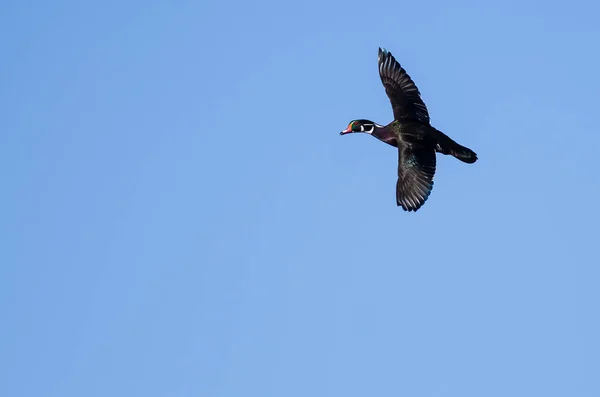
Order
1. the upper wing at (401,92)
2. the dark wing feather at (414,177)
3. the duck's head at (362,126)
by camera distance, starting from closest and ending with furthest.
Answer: the dark wing feather at (414,177), the upper wing at (401,92), the duck's head at (362,126)

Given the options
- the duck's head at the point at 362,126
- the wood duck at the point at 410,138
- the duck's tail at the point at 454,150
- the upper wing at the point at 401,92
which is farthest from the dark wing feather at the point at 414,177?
the duck's head at the point at 362,126

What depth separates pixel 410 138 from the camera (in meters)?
35.1

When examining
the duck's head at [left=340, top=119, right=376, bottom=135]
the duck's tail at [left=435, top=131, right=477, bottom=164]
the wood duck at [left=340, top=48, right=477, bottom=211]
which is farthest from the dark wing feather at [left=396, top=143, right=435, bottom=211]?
the duck's head at [left=340, top=119, right=376, bottom=135]

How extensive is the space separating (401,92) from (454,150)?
3.28 meters

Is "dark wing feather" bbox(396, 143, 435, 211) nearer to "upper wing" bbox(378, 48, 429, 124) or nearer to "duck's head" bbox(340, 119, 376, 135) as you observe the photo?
"upper wing" bbox(378, 48, 429, 124)

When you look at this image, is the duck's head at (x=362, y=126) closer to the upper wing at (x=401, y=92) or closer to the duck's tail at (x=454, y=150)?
the upper wing at (x=401, y=92)

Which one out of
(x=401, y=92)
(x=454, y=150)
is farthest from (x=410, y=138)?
(x=401, y=92)

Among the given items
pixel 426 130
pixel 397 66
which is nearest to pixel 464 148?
pixel 426 130

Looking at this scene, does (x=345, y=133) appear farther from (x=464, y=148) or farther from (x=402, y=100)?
(x=464, y=148)

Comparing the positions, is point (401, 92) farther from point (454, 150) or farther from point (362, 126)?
point (454, 150)

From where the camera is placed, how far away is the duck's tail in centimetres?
3419

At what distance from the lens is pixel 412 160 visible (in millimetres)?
34875

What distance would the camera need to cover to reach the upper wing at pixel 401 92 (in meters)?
35.8

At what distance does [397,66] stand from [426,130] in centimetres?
301
